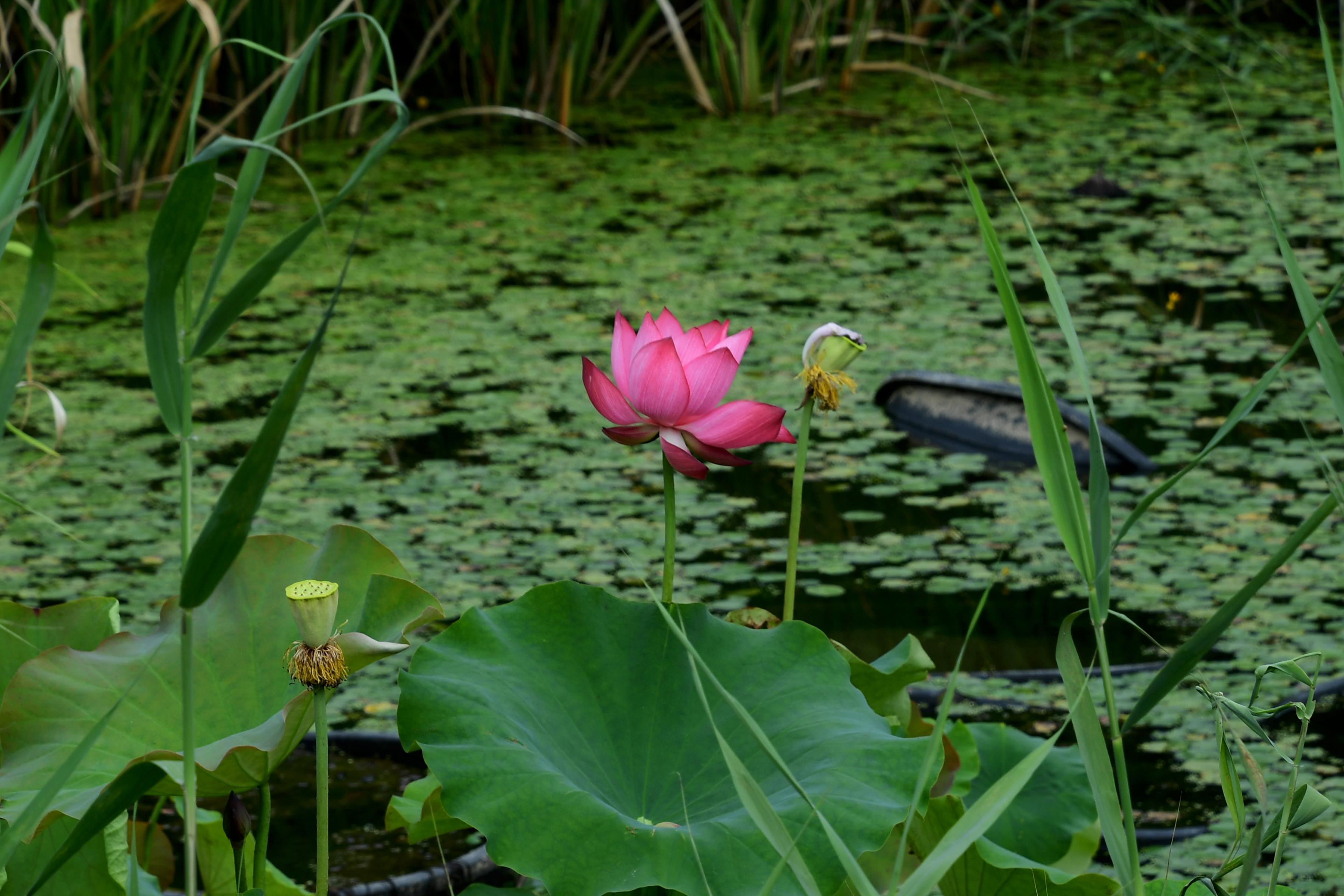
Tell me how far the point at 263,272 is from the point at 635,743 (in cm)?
40

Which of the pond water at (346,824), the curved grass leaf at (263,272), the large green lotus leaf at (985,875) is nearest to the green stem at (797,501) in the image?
the large green lotus leaf at (985,875)

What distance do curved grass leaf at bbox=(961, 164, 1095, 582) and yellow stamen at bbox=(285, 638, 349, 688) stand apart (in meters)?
0.35

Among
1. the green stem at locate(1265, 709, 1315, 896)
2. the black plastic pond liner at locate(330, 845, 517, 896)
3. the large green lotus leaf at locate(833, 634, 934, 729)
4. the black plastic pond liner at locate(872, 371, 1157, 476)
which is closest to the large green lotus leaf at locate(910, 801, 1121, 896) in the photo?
the large green lotus leaf at locate(833, 634, 934, 729)

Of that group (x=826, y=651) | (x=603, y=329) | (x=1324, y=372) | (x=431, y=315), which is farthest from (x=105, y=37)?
(x=1324, y=372)

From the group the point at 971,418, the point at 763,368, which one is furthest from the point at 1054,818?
the point at 763,368

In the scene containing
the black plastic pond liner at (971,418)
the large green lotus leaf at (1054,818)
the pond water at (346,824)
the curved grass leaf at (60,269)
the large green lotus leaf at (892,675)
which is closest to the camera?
the curved grass leaf at (60,269)

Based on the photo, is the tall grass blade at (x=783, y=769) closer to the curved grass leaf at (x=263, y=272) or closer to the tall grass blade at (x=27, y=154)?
the curved grass leaf at (x=263, y=272)

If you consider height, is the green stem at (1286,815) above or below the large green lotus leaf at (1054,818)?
above

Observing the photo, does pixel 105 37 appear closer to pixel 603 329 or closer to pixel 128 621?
pixel 603 329

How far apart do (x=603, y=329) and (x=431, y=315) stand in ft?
1.18

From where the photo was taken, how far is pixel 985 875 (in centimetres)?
90

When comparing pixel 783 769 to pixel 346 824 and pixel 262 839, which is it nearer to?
pixel 262 839

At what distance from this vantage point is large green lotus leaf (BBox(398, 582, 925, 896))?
0.75 m

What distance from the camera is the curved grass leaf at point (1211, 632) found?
0.57 meters
